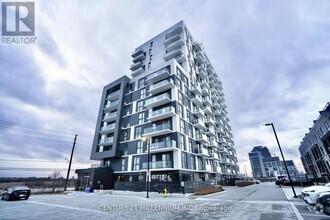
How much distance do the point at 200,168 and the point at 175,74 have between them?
20.4 m

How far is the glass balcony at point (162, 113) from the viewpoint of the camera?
28641mm

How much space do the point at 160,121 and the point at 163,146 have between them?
19.2 feet

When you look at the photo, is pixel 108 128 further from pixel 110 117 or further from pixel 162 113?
pixel 162 113

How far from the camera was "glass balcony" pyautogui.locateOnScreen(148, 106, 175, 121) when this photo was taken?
1128 inches

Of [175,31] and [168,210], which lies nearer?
[168,210]

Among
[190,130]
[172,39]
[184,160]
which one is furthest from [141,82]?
[184,160]

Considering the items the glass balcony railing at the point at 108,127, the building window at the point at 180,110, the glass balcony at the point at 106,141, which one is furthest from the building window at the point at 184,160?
the glass balcony railing at the point at 108,127

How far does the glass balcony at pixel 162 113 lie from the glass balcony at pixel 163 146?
514 centimetres

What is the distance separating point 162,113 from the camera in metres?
29.4

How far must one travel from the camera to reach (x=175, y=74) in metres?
33.7

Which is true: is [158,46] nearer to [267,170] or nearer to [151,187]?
[151,187]

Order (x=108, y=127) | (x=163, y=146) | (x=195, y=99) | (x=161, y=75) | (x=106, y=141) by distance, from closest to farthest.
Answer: (x=163, y=146), (x=161, y=75), (x=106, y=141), (x=195, y=99), (x=108, y=127)

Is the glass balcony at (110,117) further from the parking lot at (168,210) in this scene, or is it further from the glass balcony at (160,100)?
the parking lot at (168,210)

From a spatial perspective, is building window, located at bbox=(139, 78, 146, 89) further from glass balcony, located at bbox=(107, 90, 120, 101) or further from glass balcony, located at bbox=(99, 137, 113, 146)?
glass balcony, located at bbox=(99, 137, 113, 146)
